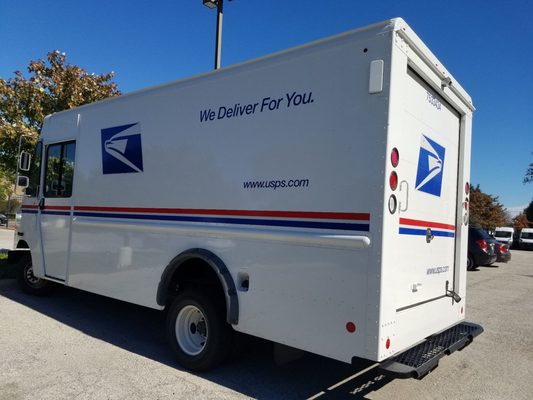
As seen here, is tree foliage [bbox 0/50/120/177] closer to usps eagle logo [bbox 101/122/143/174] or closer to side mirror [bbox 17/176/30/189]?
side mirror [bbox 17/176/30/189]

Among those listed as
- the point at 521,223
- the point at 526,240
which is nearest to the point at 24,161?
the point at 526,240

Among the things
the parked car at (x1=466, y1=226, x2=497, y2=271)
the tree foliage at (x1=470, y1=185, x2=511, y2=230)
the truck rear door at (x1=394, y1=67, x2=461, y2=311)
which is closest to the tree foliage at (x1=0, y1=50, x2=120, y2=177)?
the truck rear door at (x1=394, y1=67, x2=461, y2=311)

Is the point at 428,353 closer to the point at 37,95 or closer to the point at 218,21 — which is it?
the point at 218,21

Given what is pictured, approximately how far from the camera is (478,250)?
15953 millimetres

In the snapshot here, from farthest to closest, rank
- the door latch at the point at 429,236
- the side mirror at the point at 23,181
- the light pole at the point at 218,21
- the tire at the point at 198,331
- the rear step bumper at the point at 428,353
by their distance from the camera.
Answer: the light pole at the point at 218,21, the side mirror at the point at 23,181, the tire at the point at 198,331, the door latch at the point at 429,236, the rear step bumper at the point at 428,353

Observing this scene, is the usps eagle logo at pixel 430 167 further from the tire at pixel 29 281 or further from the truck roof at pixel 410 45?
the tire at pixel 29 281

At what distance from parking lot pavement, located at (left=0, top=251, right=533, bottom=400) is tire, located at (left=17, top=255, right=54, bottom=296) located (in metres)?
0.71

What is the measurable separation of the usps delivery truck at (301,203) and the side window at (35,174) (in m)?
1.96

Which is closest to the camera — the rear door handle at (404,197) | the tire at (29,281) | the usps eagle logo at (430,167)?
the rear door handle at (404,197)

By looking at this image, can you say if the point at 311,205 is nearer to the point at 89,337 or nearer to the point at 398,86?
the point at 398,86

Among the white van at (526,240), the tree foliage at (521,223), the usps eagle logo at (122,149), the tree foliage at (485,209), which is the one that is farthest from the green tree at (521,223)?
the usps eagle logo at (122,149)

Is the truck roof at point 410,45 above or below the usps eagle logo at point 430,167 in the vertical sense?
above

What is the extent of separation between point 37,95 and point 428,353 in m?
11.3

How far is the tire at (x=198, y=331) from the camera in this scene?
177 inches
